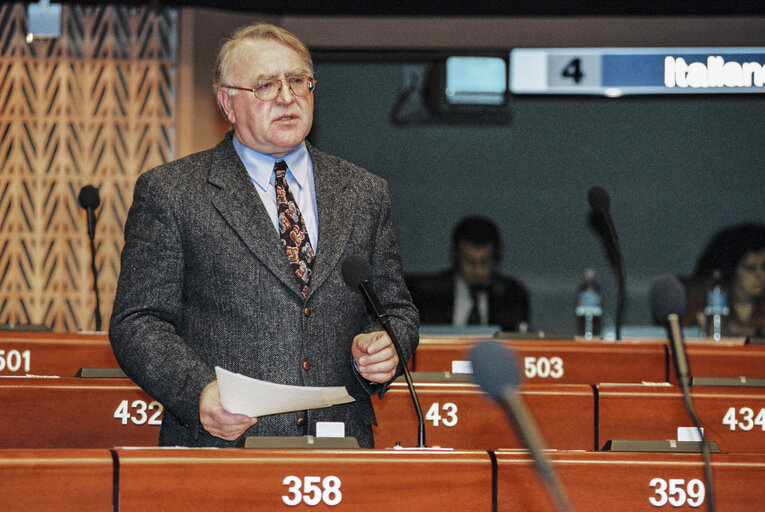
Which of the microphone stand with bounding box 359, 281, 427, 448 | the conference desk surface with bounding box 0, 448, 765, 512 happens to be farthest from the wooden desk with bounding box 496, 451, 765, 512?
the microphone stand with bounding box 359, 281, 427, 448

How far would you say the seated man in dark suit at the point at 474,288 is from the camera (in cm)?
615

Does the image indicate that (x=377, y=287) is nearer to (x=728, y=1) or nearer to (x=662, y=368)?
(x=662, y=368)

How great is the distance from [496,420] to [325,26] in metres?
4.27

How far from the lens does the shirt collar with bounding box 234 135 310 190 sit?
2.12 meters

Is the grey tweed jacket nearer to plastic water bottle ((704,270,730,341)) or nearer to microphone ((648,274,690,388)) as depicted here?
microphone ((648,274,690,388))

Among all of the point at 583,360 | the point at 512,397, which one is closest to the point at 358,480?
the point at 512,397

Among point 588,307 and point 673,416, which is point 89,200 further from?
point 588,307

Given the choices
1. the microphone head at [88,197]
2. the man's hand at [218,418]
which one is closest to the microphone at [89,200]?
the microphone head at [88,197]

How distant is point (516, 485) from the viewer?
1525 millimetres

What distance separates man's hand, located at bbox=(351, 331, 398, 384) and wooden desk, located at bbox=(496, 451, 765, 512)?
0.43 m

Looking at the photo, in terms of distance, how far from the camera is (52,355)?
318 centimetres

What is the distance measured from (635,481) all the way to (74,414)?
5.12ft

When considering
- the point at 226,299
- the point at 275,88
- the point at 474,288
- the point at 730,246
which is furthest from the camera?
the point at 730,246

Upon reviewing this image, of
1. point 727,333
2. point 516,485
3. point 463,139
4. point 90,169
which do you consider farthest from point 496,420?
point 463,139
